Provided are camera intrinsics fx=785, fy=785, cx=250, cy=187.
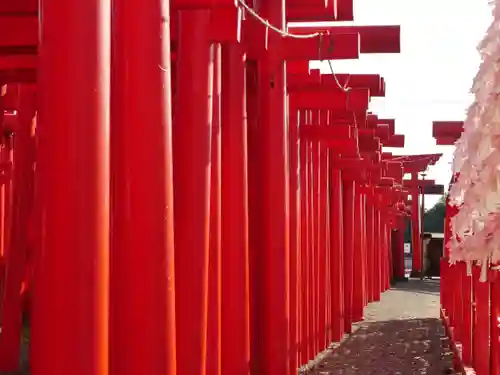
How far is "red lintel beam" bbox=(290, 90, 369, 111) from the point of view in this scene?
8445mm

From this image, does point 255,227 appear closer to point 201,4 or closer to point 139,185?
point 201,4

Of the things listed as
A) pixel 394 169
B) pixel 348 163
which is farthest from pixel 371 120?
pixel 394 169

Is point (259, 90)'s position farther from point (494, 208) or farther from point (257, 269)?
point (494, 208)

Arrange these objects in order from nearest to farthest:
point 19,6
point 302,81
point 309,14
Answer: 1. point 19,6
2. point 309,14
3. point 302,81

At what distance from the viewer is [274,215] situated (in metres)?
6.85

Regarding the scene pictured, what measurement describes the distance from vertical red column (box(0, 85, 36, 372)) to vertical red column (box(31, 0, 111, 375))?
229 inches

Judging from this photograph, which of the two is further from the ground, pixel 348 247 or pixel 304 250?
pixel 304 250

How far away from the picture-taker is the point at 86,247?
2645 mm

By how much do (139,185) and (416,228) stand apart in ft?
83.0

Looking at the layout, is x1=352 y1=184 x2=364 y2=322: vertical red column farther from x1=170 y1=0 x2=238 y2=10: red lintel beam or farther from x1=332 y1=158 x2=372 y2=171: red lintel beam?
x1=170 y1=0 x2=238 y2=10: red lintel beam

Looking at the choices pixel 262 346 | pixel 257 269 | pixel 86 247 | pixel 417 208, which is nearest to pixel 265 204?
pixel 257 269

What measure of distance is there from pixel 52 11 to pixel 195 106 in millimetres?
2053

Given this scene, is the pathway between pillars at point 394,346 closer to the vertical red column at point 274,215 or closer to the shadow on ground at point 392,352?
the shadow on ground at point 392,352

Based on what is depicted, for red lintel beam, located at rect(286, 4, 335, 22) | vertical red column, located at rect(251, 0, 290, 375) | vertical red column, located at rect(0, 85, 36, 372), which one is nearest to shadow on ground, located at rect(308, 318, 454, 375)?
vertical red column, located at rect(251, 0, 290, 375)
